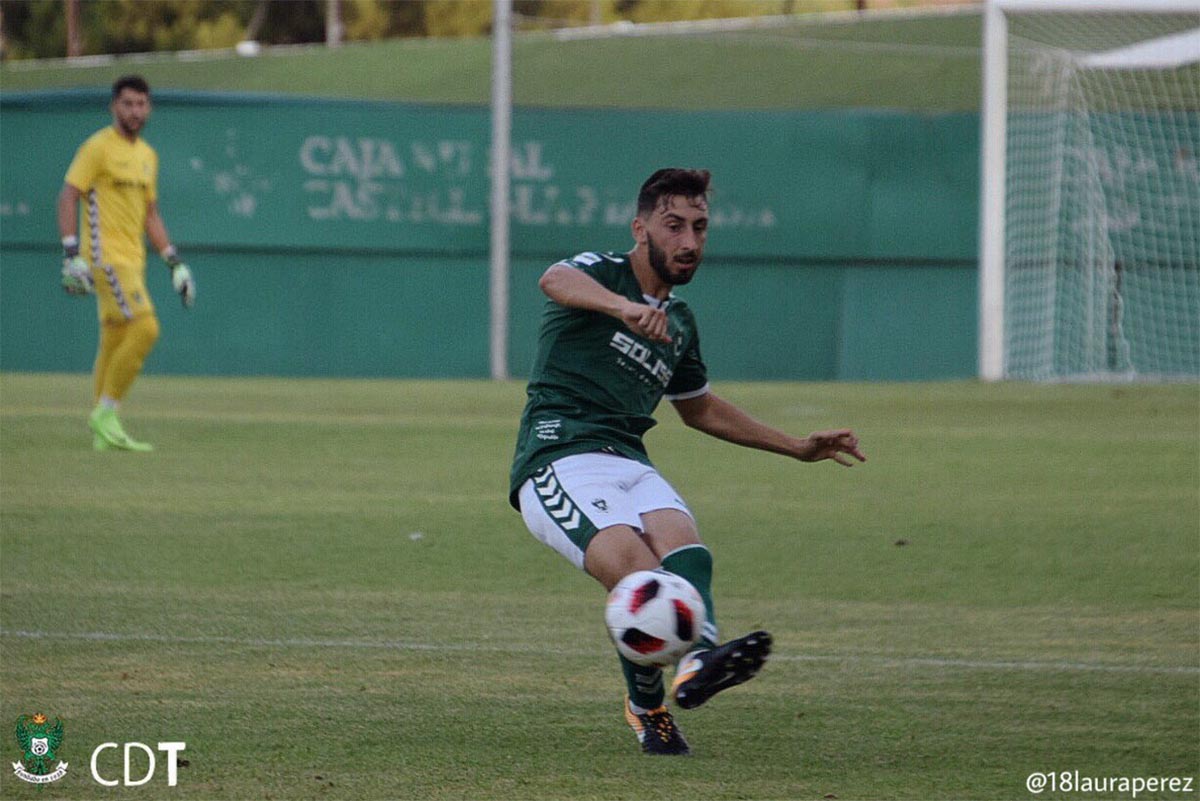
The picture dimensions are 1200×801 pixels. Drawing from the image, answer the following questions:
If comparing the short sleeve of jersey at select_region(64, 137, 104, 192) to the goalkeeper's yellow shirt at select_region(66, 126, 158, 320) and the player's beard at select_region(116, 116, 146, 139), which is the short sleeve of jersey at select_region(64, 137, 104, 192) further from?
the player's beard at select_region(116, 116, 146, 139)

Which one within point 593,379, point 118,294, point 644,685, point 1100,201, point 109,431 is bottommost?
point 109,431

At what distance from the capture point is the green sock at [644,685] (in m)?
5.71

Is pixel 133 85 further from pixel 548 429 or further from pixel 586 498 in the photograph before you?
pixel 586 498

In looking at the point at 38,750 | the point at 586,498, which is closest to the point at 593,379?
the point at 586,498

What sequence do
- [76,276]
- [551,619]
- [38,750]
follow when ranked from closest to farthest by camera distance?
[38,750], [551,619], [76,276]

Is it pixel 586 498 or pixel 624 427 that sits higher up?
pixel 624 427

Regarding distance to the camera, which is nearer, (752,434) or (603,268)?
(603,268)

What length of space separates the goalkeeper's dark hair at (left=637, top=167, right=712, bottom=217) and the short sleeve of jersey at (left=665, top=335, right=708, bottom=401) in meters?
0.64

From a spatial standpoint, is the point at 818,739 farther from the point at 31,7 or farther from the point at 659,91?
the point at 31,7

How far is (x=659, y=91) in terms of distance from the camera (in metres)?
39.9

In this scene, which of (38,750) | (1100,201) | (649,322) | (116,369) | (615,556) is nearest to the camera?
(649,322)

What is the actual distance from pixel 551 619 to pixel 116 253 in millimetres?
7075

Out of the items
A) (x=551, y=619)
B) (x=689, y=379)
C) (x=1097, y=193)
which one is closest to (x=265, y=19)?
(x=1097, y=193)

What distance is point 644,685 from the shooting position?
5719 mm
